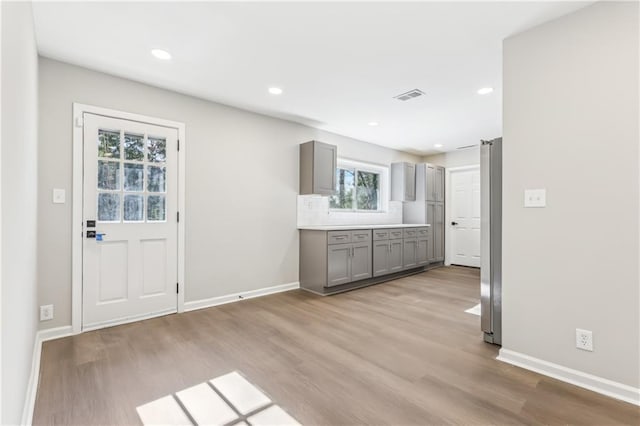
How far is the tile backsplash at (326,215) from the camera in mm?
4708

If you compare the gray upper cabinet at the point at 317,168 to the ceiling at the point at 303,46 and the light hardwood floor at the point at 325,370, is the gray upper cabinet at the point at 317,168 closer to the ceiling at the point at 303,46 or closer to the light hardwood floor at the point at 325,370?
the ceiling at the point at 303,46

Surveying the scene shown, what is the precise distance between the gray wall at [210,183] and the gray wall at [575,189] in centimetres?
284

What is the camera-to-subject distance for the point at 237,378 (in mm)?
2053

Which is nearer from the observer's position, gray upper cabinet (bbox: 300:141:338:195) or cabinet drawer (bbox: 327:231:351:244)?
A: cabinet drawer (bbox: 327:231:351:244)

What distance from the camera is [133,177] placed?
3139 millimetres

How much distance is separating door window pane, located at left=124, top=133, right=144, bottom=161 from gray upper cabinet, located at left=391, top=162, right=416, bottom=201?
4.54 metres

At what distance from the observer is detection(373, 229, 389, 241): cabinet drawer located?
4852 mm

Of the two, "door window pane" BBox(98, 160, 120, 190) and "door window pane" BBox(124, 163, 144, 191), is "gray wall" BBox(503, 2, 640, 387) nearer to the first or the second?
"door window pane" BBox(124, 163, 144, 191)

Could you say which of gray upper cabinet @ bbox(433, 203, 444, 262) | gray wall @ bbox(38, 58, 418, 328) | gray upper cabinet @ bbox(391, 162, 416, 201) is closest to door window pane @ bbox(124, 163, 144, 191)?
gray wall @ bbox(38, 58, 418, 328)

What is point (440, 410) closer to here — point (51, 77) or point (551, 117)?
point (551, 117)

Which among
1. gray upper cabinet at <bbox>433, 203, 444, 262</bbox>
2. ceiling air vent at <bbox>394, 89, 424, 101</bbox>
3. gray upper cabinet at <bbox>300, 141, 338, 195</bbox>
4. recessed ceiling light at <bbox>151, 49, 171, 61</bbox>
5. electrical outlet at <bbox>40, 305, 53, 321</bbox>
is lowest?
electrical outlet at <bbox>40, 305, 53, 321</bbox>

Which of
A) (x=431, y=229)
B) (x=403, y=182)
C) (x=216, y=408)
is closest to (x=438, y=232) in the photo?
(x=431, y=229)

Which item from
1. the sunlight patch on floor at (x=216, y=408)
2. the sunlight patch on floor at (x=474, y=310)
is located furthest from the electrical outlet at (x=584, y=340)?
the sunlight patch on floor at (x=216, y=408)

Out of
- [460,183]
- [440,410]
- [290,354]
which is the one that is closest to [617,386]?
[440,410]
